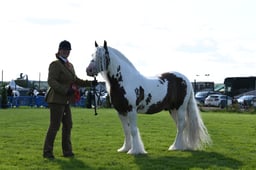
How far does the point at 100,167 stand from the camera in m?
8.45

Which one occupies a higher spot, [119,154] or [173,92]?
[173,92]

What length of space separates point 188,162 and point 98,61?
2560mm

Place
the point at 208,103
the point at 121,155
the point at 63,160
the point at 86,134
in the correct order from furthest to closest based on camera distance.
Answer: the point at 208,103
the point at 86,134
the point at 121,155
the point at 63,160

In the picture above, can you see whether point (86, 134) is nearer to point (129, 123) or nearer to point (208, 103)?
point (129, 123)

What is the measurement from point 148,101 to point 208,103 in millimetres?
37282

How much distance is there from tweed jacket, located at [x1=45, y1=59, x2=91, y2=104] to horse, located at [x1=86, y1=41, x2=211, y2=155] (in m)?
0.44

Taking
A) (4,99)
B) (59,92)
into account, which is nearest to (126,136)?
(59,92)

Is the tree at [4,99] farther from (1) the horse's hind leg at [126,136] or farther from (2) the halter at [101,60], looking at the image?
(2) the halter at [101,60]

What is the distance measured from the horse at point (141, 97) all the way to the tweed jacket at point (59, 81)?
1.45ft

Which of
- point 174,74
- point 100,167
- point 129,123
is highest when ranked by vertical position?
point 174,74

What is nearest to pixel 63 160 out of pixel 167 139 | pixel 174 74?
pixel 174 74

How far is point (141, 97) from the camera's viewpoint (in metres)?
10.3

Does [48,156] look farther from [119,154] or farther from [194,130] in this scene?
[194,130]

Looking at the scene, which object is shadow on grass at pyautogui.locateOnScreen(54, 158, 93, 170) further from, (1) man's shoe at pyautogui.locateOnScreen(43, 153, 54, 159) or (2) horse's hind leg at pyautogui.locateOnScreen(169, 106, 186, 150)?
(2) horse's hind leg at pyautogui.locateOnScreen(169, 106, 186, 150)
